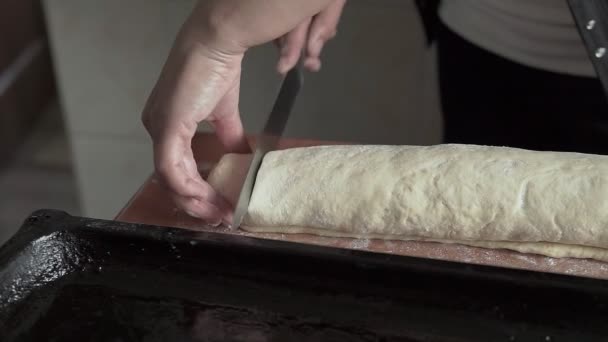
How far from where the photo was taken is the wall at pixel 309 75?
135 centimetres

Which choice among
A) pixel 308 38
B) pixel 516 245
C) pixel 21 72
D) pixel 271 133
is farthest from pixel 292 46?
pixel 21 72

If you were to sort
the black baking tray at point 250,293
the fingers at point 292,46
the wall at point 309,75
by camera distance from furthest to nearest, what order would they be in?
the wall at point 309,75, the fingers at point 292,46, the black baking tray at point 250,293

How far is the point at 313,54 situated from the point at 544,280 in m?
0.52

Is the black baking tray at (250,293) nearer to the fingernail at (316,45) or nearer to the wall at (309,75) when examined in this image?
the fingernail at (316,45)

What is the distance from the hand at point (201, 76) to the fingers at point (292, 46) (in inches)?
7.4

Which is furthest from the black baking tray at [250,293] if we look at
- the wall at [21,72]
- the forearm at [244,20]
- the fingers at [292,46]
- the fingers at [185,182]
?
the wall at [21,72]

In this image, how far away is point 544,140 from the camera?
962 mm

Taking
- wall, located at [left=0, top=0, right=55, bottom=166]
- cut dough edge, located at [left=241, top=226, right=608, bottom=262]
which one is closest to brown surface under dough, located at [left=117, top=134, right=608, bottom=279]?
cut dough edge, located at [left=241, top=226, right=608, bottom=262]

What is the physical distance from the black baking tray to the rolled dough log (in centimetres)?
13

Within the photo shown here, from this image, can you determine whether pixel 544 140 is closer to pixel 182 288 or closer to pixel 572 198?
pixel 572 198

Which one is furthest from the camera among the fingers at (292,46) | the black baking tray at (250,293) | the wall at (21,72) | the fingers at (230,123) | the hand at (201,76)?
the wall at (21,72)

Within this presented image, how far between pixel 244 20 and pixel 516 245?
1.25 ft

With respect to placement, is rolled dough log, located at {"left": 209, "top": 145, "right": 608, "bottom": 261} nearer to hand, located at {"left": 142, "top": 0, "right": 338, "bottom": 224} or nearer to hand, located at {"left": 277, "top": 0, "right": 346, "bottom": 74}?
hand, located at {"left": 142, "top": 0, "right": 338, "bottom": 224}

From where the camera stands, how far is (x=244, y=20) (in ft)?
2.26
